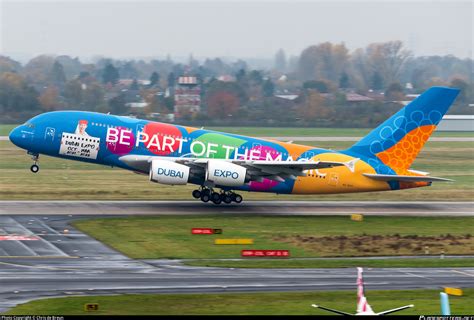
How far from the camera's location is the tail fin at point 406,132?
187 ft

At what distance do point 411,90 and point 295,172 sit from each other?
10949 cm

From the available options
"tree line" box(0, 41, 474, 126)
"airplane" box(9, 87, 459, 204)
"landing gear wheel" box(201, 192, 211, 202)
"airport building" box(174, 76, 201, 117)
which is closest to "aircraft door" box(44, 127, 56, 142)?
"airplane" box(9, 87, 459, 204)

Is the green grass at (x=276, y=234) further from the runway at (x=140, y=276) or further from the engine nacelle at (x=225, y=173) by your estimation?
the engine nacelle at (x=225, y=173)

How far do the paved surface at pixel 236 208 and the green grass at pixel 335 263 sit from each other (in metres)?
14.9

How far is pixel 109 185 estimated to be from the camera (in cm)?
6762

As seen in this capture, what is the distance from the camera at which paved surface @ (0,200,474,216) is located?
5372 cm

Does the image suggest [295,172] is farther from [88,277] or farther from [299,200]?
[88,277]

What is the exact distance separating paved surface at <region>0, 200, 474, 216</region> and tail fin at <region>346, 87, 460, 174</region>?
315cm

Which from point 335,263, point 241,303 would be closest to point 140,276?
point 241,303

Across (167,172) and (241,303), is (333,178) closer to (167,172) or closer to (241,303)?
(167,172)

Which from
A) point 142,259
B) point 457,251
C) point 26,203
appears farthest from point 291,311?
point 26,203

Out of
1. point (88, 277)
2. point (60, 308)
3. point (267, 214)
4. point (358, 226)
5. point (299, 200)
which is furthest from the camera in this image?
point (299, 200)

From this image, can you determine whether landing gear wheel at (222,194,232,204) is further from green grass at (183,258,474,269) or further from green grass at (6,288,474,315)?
green grass at (6,288,474,315)

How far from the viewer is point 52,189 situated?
64188mm
